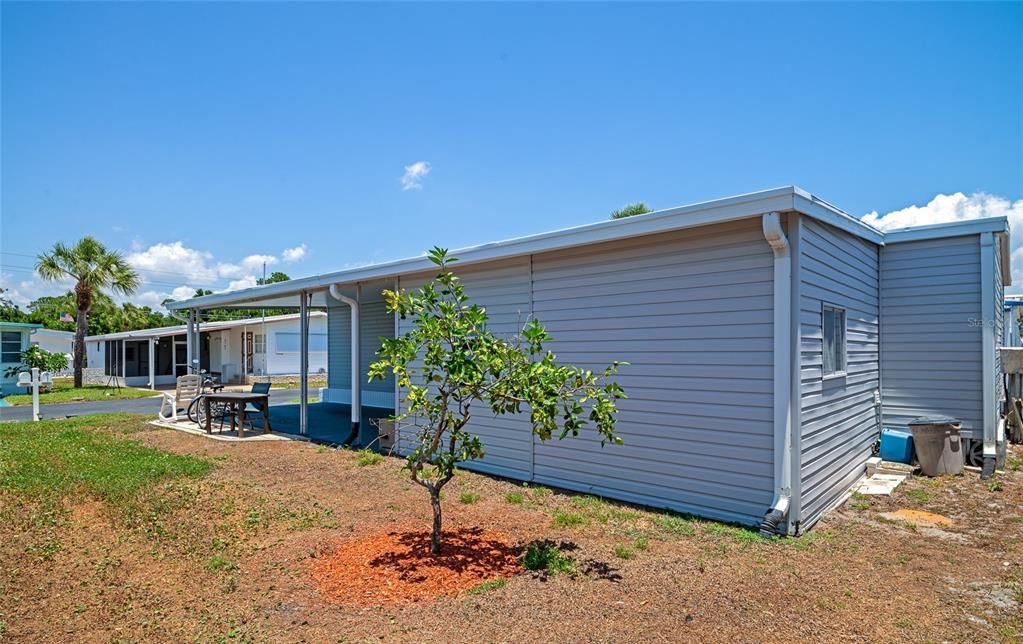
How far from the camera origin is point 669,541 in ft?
15.3

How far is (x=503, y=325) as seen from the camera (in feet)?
24.2

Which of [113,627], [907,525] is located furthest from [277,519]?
[907,525]

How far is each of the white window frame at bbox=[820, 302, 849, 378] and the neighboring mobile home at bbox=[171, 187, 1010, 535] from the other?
1.0 inches

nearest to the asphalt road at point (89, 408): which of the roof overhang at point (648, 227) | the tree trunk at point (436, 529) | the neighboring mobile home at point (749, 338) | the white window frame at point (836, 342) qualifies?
the roof overhang at point (648, 227)

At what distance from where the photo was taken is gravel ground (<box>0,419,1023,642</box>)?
3.26m

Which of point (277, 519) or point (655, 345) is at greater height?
point (655, 345)

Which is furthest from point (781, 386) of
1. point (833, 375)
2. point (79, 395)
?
point (79, 395)

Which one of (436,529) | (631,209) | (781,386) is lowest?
(436,529)

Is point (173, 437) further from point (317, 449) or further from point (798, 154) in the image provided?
point (798, 154)

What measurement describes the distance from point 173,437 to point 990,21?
14.3 m

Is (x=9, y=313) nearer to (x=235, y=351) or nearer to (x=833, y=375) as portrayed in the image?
(x=235, y=351)

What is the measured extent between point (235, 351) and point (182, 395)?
14.1 metres

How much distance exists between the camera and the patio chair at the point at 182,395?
1243 cm

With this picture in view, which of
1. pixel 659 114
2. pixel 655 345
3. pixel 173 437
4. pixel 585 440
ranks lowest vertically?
pixel 173 437
